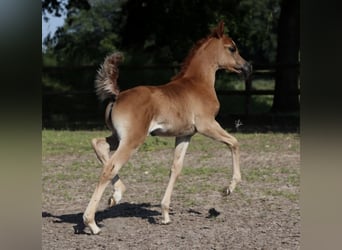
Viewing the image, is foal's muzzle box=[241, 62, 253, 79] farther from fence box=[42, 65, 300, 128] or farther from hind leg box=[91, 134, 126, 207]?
fence box=[42, 65, 300, 128]

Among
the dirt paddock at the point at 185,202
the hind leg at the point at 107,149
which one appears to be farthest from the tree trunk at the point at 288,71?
the hind leg at the point at 107,149

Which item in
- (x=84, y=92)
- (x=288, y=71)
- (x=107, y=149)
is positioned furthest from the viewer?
(x=84, y=92)

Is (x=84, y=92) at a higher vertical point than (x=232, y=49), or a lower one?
lower

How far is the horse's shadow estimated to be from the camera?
15.1 feet

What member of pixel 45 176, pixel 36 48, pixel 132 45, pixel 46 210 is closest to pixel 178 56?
pixel 132 45

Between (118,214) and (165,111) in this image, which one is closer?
(165,111)

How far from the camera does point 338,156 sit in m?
0.99

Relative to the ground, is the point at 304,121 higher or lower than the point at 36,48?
lower

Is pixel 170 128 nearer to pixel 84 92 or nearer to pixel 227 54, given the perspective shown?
pixel 227 54

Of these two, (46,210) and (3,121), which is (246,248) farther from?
(3,121)

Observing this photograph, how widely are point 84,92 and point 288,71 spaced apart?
5123mm

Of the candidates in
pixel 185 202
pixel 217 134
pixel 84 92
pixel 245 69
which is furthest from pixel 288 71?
pixel 217 134

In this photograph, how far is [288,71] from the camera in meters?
13.6

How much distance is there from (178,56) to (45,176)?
8.38 meters
